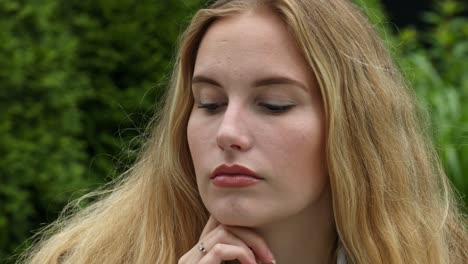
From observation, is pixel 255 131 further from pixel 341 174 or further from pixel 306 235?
pixel 306 235

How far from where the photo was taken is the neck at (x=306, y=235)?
Result: 3.00 metres

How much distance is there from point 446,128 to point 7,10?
2189 mm

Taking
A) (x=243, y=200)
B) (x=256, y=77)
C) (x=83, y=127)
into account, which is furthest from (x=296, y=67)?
(x=83, y=127)

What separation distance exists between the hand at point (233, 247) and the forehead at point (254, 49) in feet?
1.45

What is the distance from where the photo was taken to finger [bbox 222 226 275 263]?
2.95 metres

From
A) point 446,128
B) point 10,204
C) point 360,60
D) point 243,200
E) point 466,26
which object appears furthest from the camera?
point 466,26

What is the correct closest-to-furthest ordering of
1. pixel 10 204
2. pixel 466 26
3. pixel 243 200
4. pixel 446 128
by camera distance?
pixel 243 200 → pixel 10 204 → pixel 446 128 → pixel 466 26

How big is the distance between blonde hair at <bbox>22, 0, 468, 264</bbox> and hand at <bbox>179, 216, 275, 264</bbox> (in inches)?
9.4

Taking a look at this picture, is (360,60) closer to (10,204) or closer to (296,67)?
(296,67)

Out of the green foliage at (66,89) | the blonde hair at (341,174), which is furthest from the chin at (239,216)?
the green foliage at (66,89)

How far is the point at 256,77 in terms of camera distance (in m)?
2.84

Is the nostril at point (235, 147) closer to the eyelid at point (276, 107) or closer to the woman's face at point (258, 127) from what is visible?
the woman's face at point (258, 127)

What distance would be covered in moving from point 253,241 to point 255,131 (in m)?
0.32

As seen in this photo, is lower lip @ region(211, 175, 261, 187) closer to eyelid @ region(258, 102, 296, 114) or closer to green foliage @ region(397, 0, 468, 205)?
eyelid @ region(258, 102, 296, 114)
